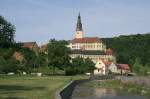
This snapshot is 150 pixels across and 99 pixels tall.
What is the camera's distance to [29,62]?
116m

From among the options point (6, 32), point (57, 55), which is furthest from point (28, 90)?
point (57, 55)

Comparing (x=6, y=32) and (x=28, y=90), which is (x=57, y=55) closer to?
(x=6, y=32)

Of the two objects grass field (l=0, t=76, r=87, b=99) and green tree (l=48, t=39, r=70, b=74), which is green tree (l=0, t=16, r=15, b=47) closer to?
grass field (l=0, t=76, r=87, b=99)

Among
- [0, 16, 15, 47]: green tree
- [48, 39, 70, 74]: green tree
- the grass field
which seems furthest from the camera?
[48, 39, 70, 74]: green tree

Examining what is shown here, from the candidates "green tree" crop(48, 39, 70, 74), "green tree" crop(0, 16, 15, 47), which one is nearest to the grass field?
"green tree" crop(0, 16, 15, 47)

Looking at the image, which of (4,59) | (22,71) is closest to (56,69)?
(22,71)

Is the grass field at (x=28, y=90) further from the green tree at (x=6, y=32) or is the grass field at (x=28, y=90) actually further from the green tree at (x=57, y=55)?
the green tree at (x=57, y=55)

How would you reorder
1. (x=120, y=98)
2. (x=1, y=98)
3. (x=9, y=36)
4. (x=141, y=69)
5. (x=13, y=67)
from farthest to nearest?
(x=141, y=69) → (x=13, y=67) → (x=120, y=98) → (x=9, y=36) → (x=1, y=98)

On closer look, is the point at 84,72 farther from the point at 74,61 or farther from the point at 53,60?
the point at 53,60

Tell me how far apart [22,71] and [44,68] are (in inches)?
302

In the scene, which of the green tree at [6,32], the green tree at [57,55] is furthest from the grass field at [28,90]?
the green tree at [57,55]

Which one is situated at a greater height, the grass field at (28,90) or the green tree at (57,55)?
the green tree at (57,55)

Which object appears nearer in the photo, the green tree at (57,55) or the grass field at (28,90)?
the grass field at (28,90)

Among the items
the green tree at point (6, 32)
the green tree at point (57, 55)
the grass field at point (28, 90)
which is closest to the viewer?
the grass field at point (28, 90)
